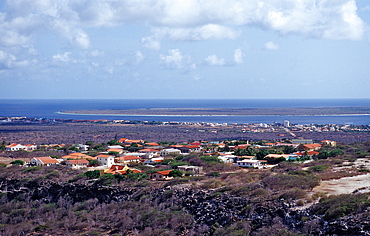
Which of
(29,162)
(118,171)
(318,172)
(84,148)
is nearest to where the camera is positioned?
(318,172)

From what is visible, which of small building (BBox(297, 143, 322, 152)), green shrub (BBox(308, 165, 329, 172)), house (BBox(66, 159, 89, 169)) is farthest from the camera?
small building (BBox(297, 143, 322, 152))

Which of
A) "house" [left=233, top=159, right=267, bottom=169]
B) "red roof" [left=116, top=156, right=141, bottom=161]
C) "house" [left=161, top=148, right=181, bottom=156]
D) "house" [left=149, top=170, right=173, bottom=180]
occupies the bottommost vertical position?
"house" [left=161, top=148, right=181, bottom=156]

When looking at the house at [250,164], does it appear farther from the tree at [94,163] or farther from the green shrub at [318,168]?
the tree at [94,163]

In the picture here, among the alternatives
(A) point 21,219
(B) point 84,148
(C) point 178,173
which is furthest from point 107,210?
(B) point 84,148

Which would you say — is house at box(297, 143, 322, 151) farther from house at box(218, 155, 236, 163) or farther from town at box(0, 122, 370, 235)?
town at box(0, 122, 370, 235)

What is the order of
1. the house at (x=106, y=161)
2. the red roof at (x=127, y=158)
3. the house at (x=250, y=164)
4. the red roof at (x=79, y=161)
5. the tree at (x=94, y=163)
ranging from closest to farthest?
the house at (x=250, y=164)
the red roof at (x=79, y=161)
the house at (x=106, y=161)
the tree at (x=94, y=163)
the red roof at (x=127, y=158)

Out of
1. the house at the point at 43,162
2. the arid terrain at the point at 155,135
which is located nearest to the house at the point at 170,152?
the house at the point at 43,162

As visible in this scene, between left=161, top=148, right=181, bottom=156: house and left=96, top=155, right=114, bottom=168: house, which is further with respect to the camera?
left=161, top=148, right=181, bottom=156: house

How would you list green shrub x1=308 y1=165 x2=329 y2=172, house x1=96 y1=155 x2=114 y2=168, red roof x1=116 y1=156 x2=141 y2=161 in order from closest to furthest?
green shrub x1=308 y1=165 x2=329 y2=172
house x1=96 y1=155 x2=114 y2=168
red roof x1=116 y1=156 x2=141 y2=161

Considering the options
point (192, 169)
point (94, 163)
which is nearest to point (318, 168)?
point (192, 169)

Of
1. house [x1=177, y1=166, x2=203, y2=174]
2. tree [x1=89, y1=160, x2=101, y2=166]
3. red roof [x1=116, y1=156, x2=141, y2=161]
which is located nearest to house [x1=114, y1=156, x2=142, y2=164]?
red roof [x1=116, y1=156, x2=141, y2=161]

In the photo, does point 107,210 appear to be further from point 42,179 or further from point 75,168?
point 75,168
